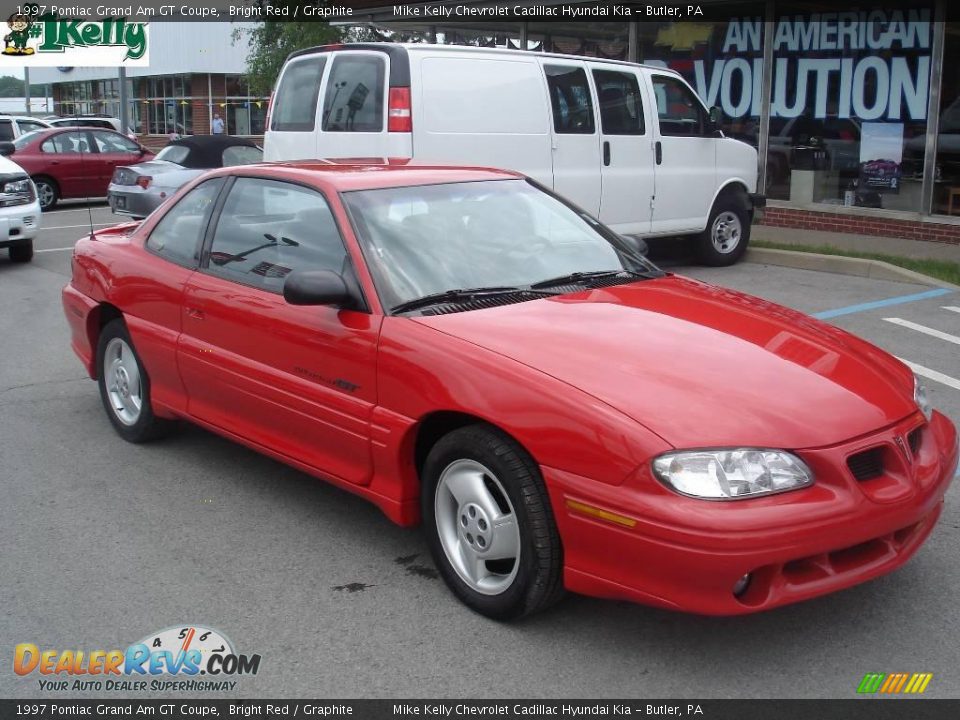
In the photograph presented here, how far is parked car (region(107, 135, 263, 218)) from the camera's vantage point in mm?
14133

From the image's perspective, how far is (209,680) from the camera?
3484mm

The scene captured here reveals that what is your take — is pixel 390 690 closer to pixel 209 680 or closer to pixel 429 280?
pixel 209 680

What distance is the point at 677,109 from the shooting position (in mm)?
11539

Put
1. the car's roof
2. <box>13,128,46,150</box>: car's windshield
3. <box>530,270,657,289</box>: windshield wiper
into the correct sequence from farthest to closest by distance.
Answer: <box>13,128,46,150</box>: car's windshield, the car's roof, <box>530,270,657,289</box>: windshield wiper

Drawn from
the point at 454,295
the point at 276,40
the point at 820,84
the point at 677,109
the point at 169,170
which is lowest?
the point at 454,295

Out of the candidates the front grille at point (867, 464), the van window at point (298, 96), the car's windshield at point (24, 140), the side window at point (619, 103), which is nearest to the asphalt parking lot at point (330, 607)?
the front grille at point (867, 464)

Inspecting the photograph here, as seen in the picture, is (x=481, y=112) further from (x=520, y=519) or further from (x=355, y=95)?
(x=520, y=519)

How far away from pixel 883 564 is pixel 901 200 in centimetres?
1095

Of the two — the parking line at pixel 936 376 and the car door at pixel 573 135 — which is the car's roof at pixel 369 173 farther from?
the car door at pixel 573 135

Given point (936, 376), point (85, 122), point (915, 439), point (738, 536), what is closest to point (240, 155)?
point (85, 122)

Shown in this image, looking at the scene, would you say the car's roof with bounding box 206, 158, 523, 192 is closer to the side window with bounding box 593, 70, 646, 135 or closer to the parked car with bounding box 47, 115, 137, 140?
the side window with bounding box 593, 70, 646, 135

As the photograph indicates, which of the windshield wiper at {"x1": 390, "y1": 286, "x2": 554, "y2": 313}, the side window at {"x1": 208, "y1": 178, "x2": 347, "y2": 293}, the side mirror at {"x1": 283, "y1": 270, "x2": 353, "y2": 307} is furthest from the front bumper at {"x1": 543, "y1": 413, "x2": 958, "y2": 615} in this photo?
the side window at {"x1": 208, "y1": 178, "x2": 347, "y2": 293}

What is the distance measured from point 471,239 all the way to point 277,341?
92 cm

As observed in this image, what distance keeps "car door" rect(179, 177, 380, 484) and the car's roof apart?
0.08 metres
